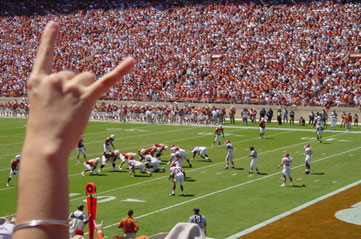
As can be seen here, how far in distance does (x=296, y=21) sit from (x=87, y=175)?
28648 millimetres

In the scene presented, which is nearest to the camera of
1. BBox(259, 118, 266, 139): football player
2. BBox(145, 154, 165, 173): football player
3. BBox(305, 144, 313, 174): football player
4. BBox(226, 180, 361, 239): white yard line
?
BBox(226, 180, 361, 239): white yard line

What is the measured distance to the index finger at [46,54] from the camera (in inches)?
66.2

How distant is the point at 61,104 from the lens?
5.28 feet

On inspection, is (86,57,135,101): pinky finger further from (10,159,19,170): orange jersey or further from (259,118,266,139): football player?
(259,118,266,139): football player

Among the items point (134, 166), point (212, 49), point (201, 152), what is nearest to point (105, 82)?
point (134, 166)

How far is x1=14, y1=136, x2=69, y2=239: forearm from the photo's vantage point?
1.58 metres

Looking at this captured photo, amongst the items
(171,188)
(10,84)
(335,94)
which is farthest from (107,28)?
(171,188)

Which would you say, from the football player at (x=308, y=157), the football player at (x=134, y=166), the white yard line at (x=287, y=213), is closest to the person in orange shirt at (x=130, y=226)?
the white yard line at (x=287, y=213)

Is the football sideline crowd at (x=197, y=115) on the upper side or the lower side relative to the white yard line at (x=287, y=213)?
upper

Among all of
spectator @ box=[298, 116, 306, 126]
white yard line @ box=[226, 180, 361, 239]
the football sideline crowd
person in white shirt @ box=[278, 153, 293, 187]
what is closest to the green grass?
white yard line @ box=[226, 180, 361, 239]

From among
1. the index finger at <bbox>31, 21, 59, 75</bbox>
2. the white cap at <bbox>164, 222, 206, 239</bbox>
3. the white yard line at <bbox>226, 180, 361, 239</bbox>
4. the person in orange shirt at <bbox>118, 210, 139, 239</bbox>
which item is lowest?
the white yard line at <bbox>226, 180, 361, 239</bbox>

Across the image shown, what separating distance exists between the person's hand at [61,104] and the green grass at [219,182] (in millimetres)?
12158

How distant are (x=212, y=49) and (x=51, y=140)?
1815 inches

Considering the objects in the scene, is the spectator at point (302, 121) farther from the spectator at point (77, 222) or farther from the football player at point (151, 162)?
the spectator at point (77, 222)
